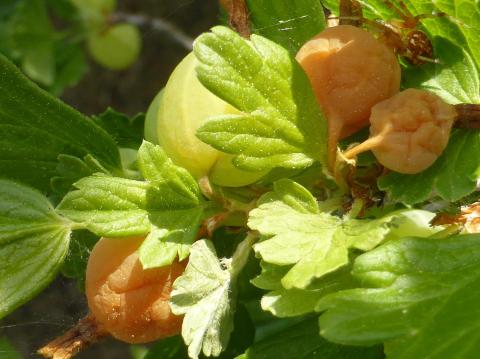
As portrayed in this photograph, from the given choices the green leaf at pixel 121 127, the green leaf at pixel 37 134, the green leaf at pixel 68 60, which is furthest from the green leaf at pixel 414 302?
the green leaf at pixel 68 60

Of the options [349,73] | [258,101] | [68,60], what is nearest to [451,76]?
[349,73]

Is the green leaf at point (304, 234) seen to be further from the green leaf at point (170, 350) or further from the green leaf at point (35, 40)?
the green leaf at point (35, 40)

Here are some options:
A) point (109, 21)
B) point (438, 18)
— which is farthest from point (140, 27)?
point (438, 18)

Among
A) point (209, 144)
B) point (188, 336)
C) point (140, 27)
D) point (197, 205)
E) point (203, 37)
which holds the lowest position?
point (140, 27)

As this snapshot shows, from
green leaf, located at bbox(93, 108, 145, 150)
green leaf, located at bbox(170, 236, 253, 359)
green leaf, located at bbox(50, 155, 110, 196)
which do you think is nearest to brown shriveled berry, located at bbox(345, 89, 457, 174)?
green leaf, located at bbox(170, 236, 253, 359)

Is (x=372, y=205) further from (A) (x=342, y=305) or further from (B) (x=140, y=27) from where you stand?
(B) (x=140, y=27)

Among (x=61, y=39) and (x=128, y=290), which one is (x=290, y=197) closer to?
(x=128, y=290)
